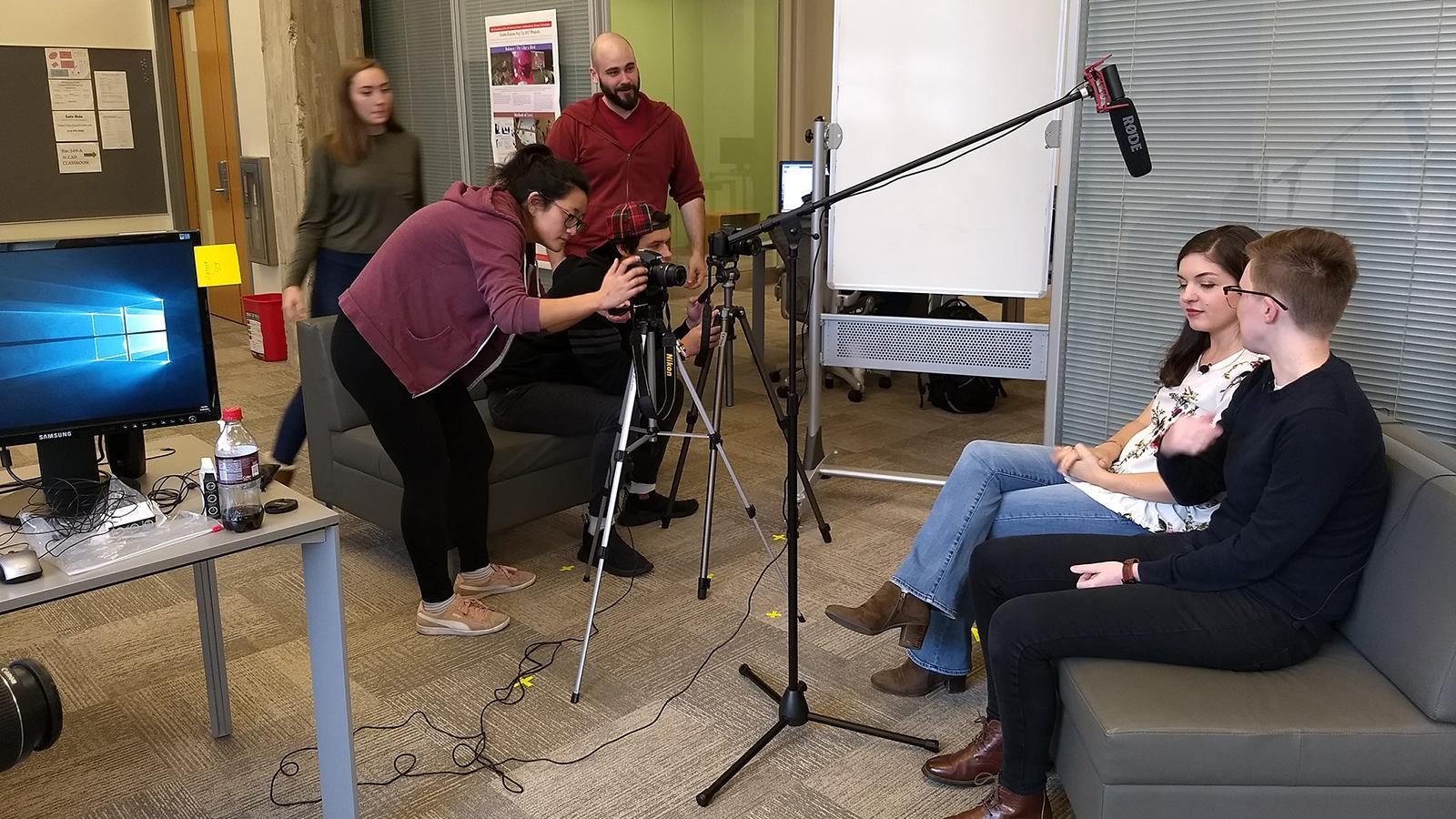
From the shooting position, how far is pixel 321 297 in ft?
13.2

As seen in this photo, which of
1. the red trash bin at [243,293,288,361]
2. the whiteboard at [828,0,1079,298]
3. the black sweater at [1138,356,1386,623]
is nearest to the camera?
the black sweater at [1138,356,1386,623]

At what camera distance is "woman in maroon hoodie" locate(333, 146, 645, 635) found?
265 centimetres

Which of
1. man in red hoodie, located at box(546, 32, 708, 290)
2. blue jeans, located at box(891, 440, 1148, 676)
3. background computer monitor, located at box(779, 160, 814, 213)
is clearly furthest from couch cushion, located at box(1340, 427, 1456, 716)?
background computer monitor, located at box(779, 160, 814, 213)

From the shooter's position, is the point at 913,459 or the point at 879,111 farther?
the point at 913,459

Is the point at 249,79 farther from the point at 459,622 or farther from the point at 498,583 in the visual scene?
the point at 459,622

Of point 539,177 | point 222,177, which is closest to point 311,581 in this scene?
point 539,177

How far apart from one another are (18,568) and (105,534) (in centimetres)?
19

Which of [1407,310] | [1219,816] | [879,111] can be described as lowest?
[1219,816]

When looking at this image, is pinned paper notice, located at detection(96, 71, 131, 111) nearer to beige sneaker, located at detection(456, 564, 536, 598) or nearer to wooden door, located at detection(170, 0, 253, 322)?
wooden door, located at detection(170, 0, 253, 322)

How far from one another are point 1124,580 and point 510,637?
1654mm

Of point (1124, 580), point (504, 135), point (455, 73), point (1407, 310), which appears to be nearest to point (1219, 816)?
point (1124, 580)

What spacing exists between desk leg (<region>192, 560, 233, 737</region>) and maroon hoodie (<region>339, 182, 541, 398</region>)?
0.65 m

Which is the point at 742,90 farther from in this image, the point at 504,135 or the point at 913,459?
the point at 913,459

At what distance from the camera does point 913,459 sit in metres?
4.67
